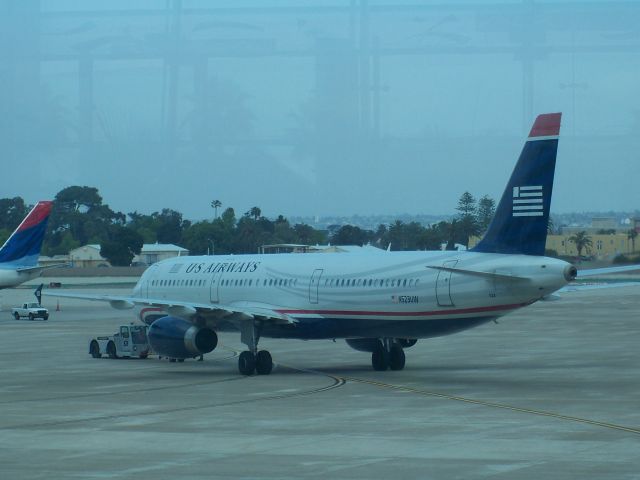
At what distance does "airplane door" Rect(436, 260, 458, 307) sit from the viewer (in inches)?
1189

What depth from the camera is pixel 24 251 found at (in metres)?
73.2

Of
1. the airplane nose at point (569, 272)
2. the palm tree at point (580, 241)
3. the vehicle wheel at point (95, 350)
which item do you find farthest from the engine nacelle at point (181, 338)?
A: the palm tree at point (580, 241)

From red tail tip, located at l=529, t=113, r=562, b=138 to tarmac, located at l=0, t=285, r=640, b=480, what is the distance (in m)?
6.22

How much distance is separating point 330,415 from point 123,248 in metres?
89.0

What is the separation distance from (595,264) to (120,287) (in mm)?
49029

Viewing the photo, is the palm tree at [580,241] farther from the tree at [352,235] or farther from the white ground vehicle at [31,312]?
the white ground vehicle at [31,312]

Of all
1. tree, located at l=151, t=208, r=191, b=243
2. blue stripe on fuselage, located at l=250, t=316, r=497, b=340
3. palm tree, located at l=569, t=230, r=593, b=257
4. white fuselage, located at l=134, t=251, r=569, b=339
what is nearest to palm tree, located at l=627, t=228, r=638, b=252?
palm tree, located at l=569, t=230, r=593, b=257

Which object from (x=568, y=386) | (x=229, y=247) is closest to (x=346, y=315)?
(x=568, y=386)

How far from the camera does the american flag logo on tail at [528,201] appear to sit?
2919 cm

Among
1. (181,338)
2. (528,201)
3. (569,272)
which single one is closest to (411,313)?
(528,201)

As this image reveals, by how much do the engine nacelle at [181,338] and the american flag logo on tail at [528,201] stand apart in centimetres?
997

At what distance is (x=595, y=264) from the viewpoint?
5509cm

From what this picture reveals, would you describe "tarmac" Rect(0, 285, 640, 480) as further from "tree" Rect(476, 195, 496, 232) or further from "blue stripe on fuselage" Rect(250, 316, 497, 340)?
"tree" Rect(476, 195, 496, 232)

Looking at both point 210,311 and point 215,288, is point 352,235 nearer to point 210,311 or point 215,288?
point 215,288
